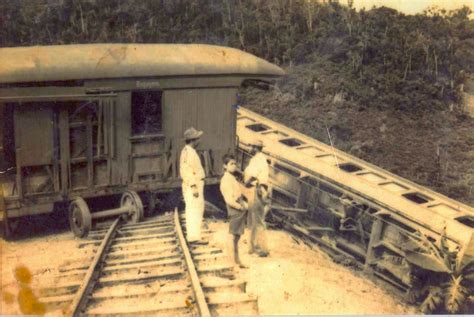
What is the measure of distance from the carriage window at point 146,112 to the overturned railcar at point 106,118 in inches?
0.8

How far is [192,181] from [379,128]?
9991 mm

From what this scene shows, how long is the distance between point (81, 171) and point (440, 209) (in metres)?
6.60

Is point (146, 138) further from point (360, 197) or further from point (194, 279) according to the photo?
point (360, 197)

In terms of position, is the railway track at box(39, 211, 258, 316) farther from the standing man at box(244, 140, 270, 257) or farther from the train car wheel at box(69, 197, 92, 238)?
the standing man at box(244, 140, 270, 257)

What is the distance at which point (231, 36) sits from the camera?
19.8 metres

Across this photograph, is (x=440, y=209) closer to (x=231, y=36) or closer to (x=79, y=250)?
(x=79, y=250)

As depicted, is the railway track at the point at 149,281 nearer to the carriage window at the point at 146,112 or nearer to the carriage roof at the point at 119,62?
the carriage window at the point at 146,112

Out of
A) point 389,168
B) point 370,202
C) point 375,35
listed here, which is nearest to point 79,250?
point 370,202

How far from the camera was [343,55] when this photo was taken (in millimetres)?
18688

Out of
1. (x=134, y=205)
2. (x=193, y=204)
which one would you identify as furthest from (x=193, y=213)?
(x=134, y=205)

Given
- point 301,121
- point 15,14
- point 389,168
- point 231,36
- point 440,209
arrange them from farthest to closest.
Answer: point 231,36
point 15,14
point 301,121
point 389,168
point 440,209

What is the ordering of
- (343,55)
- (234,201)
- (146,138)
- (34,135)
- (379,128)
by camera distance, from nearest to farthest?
(234,201)
(34,135)
(146,138)
(379,128)
(343,55)

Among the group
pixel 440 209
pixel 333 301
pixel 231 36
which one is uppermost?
pixel 231 36

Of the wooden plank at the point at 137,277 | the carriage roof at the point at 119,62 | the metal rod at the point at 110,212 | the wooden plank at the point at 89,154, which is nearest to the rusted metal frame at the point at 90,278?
the wooden plank at the point at 137,277
